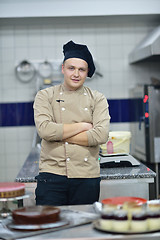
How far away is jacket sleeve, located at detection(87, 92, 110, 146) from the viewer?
2.41m

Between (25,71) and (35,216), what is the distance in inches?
180

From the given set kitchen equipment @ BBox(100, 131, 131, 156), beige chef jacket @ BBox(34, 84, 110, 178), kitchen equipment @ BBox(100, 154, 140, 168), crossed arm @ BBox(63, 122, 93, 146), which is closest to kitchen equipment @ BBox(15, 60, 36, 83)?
kitchen equipment @ BBox(100, 131, 131, 156)

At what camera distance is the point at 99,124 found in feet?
8.10

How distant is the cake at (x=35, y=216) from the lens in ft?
5.18

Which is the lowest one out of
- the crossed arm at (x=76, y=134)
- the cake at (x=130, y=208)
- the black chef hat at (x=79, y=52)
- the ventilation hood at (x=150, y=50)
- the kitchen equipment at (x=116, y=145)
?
the cake at (x=130, y=208)

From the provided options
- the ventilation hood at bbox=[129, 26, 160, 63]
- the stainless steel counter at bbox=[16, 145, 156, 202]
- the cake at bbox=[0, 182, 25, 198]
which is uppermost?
the ventilation hood at bbox=[129, 26, 160, 63]

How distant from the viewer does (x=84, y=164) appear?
238cm

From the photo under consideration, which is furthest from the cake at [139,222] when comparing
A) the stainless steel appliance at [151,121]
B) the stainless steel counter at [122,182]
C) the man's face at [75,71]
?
the stainless steel appliance at [151,121]

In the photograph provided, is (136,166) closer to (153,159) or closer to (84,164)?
(84,164)

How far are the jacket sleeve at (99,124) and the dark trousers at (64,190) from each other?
221 mm

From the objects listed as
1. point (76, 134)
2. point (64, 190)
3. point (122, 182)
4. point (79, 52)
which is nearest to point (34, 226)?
point (64, 190)

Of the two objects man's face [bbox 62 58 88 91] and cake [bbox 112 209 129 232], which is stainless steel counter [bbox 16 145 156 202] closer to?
man's face [bbox 62 58 88 91]

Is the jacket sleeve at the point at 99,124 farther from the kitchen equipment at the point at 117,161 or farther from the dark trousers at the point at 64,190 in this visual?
the kitchen equipment at the point at 117,161

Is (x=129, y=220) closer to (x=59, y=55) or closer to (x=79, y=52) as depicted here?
(x=79, y=52)
